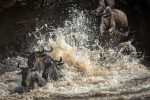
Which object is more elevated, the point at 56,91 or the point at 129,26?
the point at 129,26

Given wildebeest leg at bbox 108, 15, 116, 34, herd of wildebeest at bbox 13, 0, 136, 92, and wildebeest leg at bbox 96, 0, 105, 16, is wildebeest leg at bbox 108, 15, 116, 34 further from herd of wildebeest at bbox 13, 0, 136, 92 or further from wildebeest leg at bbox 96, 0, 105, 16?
wildebeest leg at bbox 96, 0, 105, 16

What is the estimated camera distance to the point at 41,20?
53.9ft

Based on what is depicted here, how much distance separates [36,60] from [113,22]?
123 inches

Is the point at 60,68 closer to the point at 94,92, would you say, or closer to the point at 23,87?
the point at 23,87

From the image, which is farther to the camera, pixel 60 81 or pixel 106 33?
pixel 106 33

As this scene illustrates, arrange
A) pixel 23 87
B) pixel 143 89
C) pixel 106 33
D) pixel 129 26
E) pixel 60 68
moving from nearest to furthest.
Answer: pixel 143 89
pixel 23 87
pixel 60 68
pixel 106 33
pixel 129 26

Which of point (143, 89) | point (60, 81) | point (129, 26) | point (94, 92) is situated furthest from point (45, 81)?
point (129, 26)

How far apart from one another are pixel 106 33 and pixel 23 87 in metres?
3.68

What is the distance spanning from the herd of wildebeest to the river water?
0.79ft

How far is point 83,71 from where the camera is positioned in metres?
12.4

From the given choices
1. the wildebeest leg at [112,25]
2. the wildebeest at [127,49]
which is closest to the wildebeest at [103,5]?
the wildebeest leg at [112,25]

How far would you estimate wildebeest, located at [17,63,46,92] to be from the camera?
441 inches

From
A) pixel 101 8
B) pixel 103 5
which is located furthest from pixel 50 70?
pixel 103 5

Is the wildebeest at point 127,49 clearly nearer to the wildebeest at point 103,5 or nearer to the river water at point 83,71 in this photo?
the river water at point 83,71
